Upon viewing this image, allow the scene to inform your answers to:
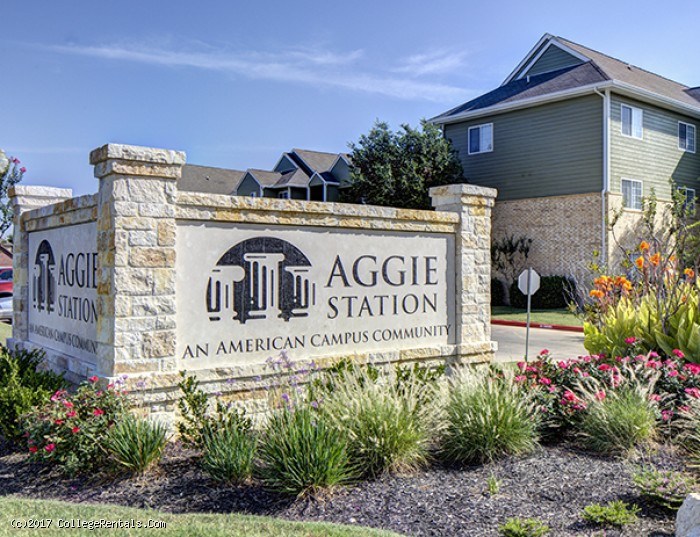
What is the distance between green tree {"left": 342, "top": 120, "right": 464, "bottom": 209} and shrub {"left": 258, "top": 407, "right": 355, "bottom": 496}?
23.8 m

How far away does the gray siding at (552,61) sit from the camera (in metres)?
28.9

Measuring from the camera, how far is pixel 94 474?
5.89m

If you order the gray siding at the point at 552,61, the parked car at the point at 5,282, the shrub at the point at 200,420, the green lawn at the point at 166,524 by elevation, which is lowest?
the green lawn at the point at 166,524

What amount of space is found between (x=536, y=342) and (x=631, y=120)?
46.1ft

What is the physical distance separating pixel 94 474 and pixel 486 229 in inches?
247

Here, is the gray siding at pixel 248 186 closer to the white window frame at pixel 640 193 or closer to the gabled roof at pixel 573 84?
the gabled roof at pixel 573 84

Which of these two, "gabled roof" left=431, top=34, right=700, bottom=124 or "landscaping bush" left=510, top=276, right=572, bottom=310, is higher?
"gabled roof" left=431, top=34, right=700, bottom=124

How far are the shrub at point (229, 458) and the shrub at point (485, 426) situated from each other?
70.5 inches

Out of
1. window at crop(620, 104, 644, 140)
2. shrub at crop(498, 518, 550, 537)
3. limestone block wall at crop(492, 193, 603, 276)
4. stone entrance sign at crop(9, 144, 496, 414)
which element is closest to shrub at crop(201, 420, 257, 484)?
stone entrance sign at crop(9, 144, 496, 414)

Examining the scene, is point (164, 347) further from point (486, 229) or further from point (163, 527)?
point (486, 229)

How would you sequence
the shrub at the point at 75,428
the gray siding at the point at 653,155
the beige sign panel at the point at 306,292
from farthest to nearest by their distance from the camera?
the gray siding at the point at 653,155
the beige sign panel at the point at 306,292
the shrub at the point at 75,428

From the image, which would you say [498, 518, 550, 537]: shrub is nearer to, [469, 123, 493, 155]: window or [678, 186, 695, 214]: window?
[469, 123, 493, 155]: window

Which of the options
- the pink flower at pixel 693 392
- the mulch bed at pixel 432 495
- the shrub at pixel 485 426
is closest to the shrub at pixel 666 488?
the mulch bed at pixel 432 495

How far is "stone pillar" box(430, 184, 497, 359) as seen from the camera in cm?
958
